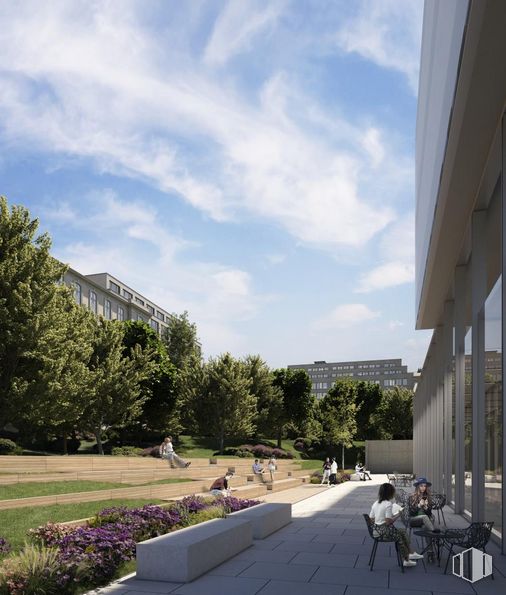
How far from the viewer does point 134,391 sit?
36312mm

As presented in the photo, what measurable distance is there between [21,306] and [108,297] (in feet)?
177

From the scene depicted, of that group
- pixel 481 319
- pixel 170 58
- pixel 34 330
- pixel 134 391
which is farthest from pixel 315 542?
pixel 134 391

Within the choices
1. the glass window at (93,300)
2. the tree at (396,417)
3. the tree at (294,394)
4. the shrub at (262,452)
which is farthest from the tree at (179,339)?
the shrub at (262,452)

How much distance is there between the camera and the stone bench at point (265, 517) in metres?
13.5

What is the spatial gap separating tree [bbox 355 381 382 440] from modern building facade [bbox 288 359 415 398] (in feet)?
225

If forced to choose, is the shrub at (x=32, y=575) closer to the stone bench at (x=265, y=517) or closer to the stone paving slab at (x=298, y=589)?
the stone paving slab at (x=298, y=589)

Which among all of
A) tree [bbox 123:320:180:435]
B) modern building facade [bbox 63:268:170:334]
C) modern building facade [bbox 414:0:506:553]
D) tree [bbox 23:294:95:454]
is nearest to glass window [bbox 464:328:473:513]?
modern building facade [bbox 414:0:506:553]

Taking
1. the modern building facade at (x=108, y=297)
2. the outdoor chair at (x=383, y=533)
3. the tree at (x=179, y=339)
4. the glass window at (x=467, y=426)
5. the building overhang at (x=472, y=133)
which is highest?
the modern building facade at (x=108, y=297)

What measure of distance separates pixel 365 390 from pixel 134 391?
144 ft

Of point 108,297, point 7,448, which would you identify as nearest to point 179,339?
point 108,297

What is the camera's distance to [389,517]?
10.4 m

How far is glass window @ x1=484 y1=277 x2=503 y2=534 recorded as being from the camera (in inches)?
502

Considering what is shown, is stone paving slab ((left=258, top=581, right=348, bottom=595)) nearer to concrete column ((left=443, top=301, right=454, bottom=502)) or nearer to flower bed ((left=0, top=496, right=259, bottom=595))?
flower bed ((left=0, top=496, right=259, bottom=595))

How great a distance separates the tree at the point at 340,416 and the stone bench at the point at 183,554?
147 ft
